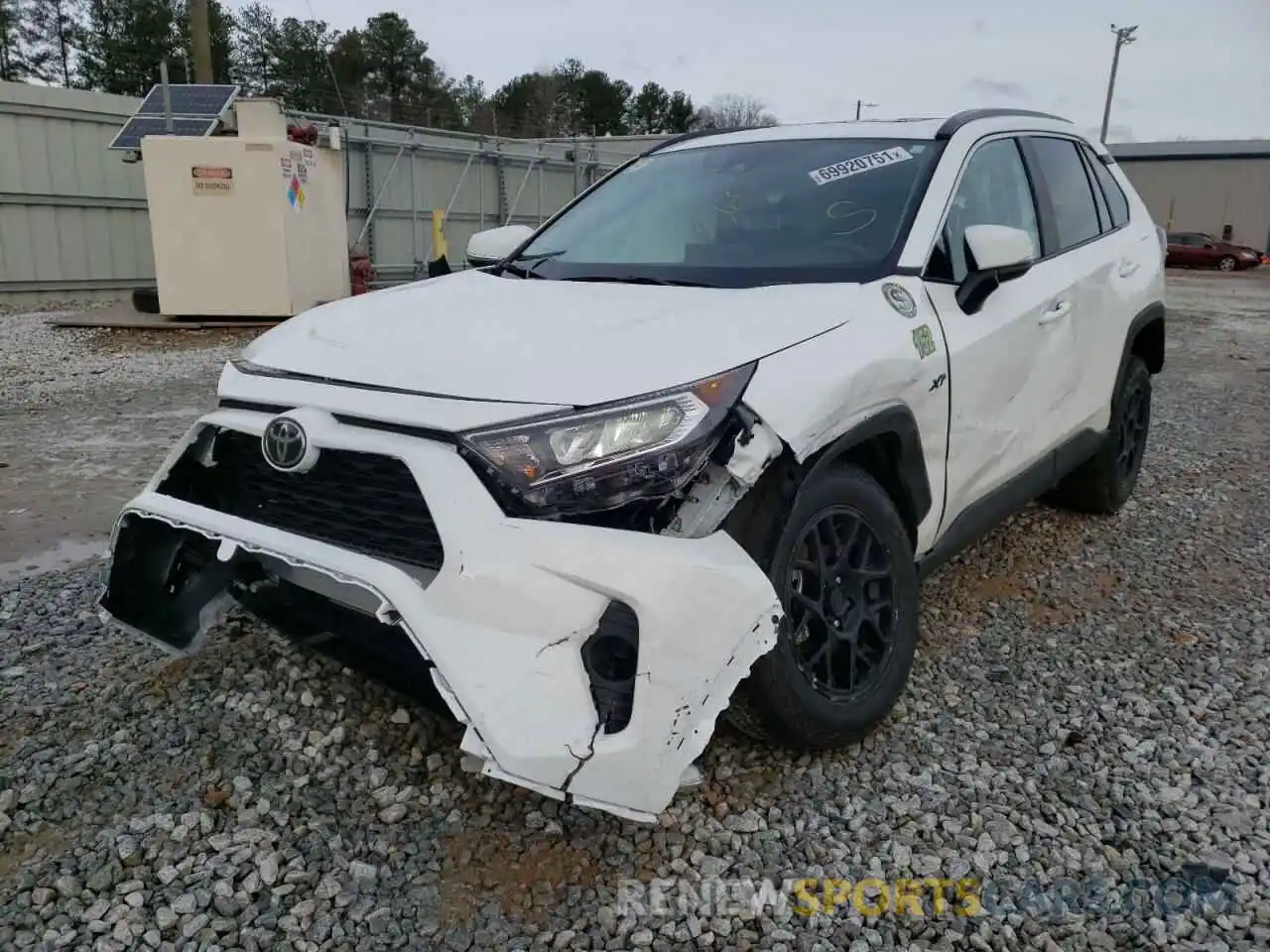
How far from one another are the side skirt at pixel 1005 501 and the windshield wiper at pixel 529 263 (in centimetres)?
157

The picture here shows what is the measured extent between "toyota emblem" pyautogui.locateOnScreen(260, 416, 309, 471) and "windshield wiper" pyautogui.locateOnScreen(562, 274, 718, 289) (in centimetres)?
115

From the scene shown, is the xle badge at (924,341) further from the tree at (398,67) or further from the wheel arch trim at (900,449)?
the tree at (398,67)

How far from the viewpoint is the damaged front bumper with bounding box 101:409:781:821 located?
2.02 m

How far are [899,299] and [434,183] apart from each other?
14181mm

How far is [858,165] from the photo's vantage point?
11.0ft

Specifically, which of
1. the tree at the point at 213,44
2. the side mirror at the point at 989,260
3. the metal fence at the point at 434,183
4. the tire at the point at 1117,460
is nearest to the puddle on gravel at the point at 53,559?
the side mirror at the point at 989,260

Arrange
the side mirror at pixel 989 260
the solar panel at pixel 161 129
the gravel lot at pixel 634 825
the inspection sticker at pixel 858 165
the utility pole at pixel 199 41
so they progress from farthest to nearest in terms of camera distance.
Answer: the utility pole at pixel 199 41, the solar panel at pixel 161 129, the inspection sticker at pixel 858 165, the side mirror at pixel 989 260, the gravel lot at pixel 634 825

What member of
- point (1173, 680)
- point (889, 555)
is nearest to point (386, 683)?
point (889, 555)

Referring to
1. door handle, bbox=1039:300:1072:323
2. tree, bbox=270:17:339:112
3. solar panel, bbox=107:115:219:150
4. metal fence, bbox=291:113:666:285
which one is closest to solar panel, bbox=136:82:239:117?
solar panel, bbox=107:115:219:150

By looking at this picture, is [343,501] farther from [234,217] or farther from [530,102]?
[530,102]

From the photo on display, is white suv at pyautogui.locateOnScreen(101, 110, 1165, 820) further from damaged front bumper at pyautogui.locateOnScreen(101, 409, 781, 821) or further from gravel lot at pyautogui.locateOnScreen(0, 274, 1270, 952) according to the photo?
gravel lot at pyautogui.locateOnScreen(0, 274, 1270, 952)

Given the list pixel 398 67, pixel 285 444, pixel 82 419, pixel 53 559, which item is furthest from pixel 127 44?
pixel 285 444

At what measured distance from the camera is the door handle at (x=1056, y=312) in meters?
3.54

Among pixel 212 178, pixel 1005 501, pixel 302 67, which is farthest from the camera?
pixel 302 67
